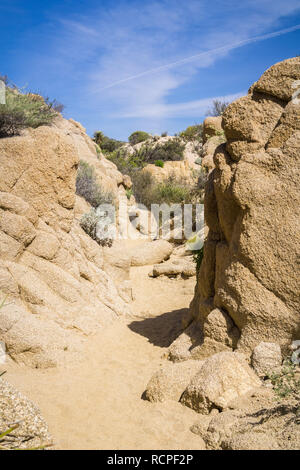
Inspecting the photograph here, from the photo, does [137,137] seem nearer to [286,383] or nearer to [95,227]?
[95,227]

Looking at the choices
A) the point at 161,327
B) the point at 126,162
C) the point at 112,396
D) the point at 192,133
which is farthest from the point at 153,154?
the point at 112,396

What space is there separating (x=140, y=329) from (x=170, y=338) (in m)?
0.78

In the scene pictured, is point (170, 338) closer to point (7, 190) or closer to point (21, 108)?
point (7, 190)

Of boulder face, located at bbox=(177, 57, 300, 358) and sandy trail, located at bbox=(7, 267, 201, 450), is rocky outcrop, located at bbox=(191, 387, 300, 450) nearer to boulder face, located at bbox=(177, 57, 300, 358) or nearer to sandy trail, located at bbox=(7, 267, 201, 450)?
sandy trail, located at bbox=(7, 267, 201, 450)

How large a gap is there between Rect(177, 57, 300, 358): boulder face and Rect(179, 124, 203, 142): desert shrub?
27.8 metres

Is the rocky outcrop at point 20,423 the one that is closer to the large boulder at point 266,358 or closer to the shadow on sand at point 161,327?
the large boulder at point 266,358

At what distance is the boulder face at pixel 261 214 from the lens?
4.66 meters

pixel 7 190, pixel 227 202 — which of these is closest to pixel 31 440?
pixel 227 202

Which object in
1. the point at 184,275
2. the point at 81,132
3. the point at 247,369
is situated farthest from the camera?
the point at 81,132

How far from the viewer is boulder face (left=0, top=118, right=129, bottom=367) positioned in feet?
18.5

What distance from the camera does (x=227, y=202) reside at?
5.55m

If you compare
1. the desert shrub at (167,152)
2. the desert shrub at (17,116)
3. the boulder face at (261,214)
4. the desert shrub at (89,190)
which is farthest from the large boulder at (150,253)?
the desert shrub at (167,152)

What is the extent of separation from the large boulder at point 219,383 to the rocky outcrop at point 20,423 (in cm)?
150

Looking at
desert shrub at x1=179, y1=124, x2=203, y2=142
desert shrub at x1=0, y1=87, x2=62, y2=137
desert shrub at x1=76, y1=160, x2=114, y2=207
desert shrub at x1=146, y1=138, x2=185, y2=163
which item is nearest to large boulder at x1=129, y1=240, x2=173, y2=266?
desert shrub at x1=76, y1=160, x2=114, y2=207
